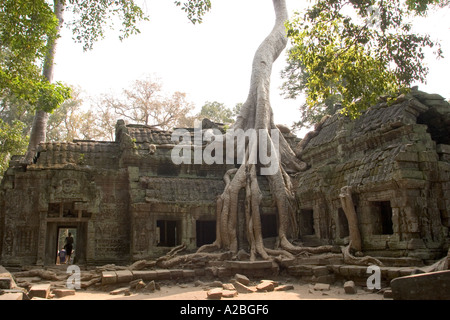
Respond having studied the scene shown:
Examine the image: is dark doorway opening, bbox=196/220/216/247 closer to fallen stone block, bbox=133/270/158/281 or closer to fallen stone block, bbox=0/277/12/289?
fallen stone block, bbox=133/270/158/281

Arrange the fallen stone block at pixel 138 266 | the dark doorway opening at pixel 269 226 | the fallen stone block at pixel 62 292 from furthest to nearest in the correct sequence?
the dark doorway opening at pixel 269 226, the fallen stone block at pixel 138 266, the fallen stone block at pixel 62 292

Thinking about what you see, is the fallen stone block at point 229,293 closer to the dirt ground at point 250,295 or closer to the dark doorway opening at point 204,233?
the dirt ground at point 250,295

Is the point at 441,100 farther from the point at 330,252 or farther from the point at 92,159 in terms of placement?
the point at 92,159

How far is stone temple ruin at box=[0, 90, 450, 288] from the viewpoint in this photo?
328 inches

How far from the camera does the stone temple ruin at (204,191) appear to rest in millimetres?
8344

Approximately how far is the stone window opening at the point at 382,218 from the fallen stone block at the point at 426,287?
211 inches

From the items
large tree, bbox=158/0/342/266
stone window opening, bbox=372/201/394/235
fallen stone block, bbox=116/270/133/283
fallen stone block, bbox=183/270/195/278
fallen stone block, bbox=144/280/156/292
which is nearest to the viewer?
fallen stone block, bbox=144/280/156/292

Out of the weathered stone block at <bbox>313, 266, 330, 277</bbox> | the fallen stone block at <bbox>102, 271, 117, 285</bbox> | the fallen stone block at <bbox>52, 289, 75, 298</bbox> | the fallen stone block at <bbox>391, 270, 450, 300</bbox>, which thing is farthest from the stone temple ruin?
the fallen stone block at <bbox>391, 270, 450, 300</bbox>

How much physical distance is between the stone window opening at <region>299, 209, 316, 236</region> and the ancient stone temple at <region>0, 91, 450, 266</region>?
29 millimetres

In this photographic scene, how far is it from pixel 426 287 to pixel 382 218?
603 centimetres

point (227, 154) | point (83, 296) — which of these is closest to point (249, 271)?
point (83, 296)

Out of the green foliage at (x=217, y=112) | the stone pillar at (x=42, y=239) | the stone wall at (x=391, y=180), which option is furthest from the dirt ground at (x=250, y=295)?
the green foliage at (x=217, y=112)

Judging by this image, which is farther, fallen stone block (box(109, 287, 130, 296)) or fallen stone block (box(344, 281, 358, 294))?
fallen stone block (box(109, 287, 130, 296))

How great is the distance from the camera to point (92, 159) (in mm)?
→ 12648
